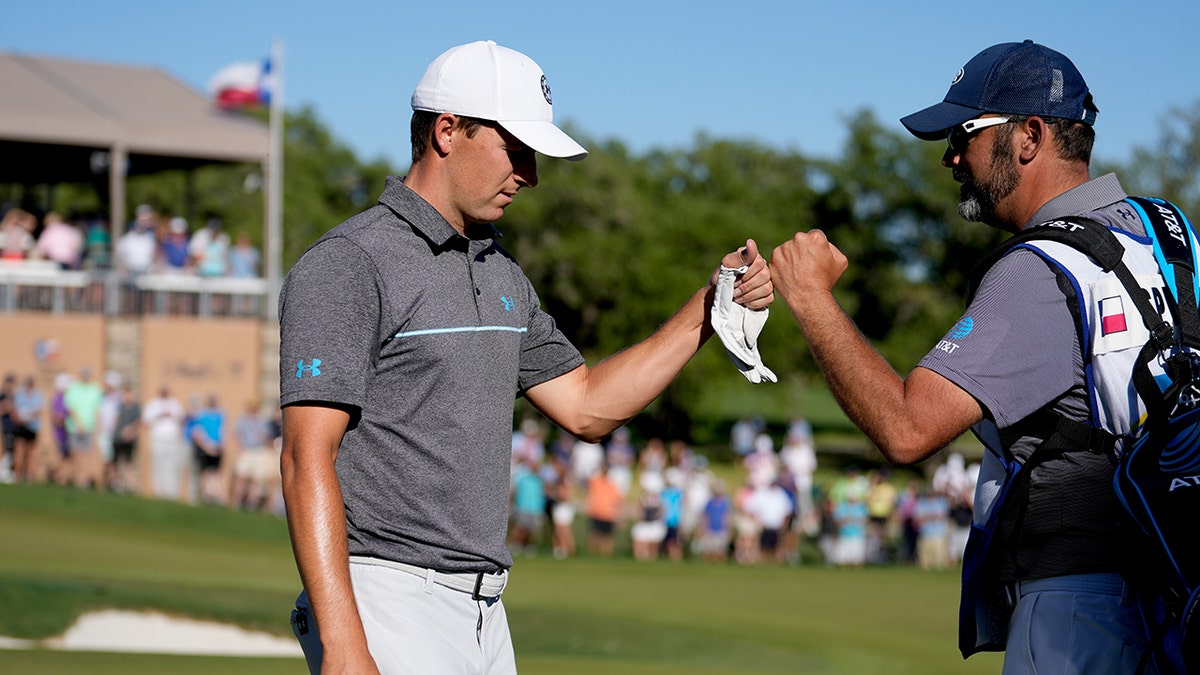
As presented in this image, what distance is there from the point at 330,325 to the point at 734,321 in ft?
4.86

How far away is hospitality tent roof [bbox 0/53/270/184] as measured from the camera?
91.5ft

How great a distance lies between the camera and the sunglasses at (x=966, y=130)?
3666 millimetres

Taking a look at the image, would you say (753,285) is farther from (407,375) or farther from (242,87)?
(242,87)

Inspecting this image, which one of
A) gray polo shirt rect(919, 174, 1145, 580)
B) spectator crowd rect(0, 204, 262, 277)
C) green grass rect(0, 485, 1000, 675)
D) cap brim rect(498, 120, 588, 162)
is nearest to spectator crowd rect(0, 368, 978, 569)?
green grass rect(0, 485, 1000, 675)

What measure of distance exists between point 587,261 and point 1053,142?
177 ft

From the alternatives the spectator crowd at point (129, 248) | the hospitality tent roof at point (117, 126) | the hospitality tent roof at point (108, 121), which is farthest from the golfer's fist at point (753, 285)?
the hospitality tent roof at point (108, 121)

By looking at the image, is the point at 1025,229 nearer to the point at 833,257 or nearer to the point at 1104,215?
the point at 1104,215

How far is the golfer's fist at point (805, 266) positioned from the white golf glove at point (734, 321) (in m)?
0.28

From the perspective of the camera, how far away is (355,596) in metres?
3.38

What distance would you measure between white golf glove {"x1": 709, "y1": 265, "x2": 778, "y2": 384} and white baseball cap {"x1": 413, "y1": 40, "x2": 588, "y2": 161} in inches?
32.5

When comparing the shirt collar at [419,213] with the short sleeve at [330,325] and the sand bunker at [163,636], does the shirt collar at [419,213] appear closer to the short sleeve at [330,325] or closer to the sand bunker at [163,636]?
the short sleeve at [330,325]

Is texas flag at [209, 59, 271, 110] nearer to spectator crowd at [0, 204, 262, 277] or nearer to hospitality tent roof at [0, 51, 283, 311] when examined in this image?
hospitality tent roof at [0, 51, 283, 311]

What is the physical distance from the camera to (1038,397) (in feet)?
11.0

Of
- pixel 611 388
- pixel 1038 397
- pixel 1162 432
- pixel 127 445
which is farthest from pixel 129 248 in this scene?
pixel 1162 432
